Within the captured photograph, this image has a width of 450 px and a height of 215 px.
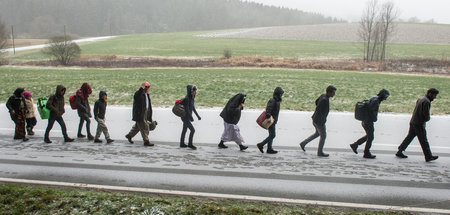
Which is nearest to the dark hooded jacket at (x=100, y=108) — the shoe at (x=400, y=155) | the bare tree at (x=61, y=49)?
the shoe at (x=400, y=155)

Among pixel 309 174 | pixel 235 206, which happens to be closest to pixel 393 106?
pixel 309 174

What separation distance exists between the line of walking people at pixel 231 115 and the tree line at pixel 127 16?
119 metres

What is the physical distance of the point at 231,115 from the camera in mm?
8148

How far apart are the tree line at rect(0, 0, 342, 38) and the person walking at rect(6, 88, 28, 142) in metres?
118

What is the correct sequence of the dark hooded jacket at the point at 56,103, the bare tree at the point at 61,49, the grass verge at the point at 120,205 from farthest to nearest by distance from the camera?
the bare tree at the point at 61,49, the dark hooded jacket at the point at 56,103, the grass verge at the point at 120,205

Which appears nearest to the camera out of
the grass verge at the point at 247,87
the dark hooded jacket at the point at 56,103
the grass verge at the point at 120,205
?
the grass verge at the point at 120,205

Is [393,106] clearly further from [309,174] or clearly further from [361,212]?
[361,212]

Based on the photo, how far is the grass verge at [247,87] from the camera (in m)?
14.9

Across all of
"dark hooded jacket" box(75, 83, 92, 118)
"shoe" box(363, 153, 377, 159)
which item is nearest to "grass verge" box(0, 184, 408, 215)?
"shoe" box(363, 153, 377, 159)

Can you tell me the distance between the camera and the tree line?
127562 millimetres

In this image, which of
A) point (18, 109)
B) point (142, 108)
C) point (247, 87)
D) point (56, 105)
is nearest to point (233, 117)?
point (142, 108)

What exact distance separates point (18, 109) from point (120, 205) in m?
5.50

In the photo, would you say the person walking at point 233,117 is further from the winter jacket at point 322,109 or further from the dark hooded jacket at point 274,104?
the winter jacket at point 322,109

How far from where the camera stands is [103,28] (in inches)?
5108
